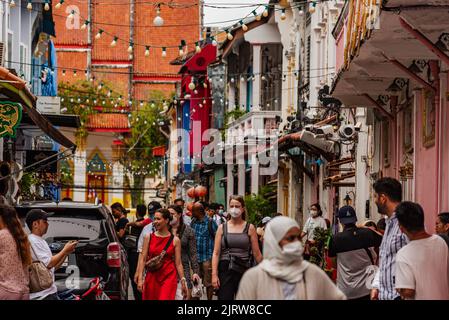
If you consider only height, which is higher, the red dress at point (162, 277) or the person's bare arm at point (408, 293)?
the person's bare arm at point (408, 293)

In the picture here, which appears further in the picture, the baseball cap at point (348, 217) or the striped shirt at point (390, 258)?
the baseball cap at point (348, 217)

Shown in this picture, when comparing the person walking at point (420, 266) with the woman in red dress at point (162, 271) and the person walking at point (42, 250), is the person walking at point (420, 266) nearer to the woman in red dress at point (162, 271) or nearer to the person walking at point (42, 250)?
the person walking at point (42, 250)

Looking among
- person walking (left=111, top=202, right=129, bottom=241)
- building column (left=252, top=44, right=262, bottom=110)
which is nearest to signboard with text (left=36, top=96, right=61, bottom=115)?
building column (left=252, top=44, right=262, bottom=110)

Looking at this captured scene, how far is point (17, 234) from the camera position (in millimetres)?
11578


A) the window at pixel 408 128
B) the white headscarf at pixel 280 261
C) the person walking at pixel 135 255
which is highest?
the window at pixel 408 128

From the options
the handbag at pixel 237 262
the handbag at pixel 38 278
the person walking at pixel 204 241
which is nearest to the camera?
the handbag at pixel 38 278

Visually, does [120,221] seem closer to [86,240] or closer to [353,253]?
[86,240]

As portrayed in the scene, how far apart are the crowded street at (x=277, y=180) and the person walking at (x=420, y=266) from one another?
0.04 feet

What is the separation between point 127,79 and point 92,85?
8.59 m

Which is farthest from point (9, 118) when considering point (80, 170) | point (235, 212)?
point (80, 170)

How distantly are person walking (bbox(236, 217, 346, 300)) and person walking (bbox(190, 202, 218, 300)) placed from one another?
38.9 ft

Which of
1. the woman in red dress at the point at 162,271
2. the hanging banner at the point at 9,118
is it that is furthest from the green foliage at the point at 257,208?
the woman in red dress at the point at 162,271

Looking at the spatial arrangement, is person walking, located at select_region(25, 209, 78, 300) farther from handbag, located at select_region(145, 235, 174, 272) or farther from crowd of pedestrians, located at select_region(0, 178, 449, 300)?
handbag, located at select_region(145, 235, 174, 272)

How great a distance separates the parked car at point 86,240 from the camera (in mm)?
15297
